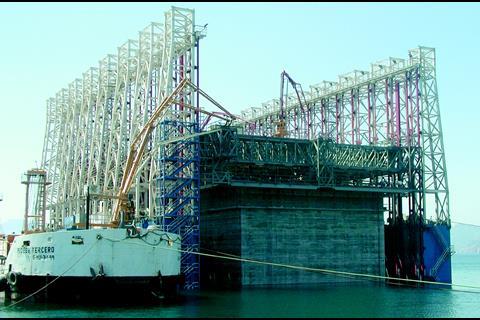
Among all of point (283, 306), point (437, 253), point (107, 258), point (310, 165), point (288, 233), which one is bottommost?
point (283, 306)

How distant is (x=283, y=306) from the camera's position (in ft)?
161

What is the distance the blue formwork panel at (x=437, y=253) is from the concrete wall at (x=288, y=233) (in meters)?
6.50

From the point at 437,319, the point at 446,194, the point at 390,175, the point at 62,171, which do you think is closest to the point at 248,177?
the point at 390,175

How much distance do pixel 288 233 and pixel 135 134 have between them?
20822mm

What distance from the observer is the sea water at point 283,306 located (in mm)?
44406

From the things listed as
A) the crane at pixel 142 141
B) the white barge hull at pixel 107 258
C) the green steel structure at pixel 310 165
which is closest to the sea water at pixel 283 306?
the white barge hull at pixel 107 258

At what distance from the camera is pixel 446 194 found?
79062 millimetres

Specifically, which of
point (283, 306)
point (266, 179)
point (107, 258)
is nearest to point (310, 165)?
point (266, 179)

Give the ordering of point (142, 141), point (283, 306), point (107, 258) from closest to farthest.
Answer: point (283, 306) → point (107, 258) → point (142, 141)

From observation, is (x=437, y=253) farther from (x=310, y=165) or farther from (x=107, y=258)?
(x=107, y=258)

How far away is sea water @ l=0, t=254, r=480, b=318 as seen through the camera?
4441 cm

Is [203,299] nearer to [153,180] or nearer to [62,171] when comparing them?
[153,180]

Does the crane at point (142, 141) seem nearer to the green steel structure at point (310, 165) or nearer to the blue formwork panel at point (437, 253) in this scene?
the green steel structure at point (310, 165)

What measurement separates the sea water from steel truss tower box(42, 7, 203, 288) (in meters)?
9.58
